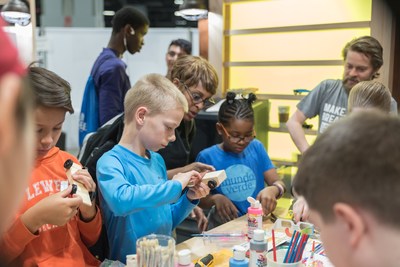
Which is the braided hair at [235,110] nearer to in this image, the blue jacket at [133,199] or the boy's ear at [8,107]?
the blue jacket at [133,199]

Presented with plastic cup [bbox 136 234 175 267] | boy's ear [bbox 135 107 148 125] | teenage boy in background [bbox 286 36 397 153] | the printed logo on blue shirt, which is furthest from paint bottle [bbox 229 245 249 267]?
teenage boy in background [bbox 286 36 397 153]

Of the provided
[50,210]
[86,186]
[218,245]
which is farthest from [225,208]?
Answer: [50,210]

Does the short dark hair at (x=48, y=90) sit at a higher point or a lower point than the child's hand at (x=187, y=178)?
higher

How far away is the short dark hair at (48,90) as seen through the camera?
1.41 metres

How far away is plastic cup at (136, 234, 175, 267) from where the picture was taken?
1.22 meters

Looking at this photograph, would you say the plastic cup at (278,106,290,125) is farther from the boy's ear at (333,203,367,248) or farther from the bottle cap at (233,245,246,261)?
the boy's ear at (333,203,367,248)

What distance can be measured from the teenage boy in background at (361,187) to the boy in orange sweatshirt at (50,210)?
875mm

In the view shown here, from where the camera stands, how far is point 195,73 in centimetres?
221

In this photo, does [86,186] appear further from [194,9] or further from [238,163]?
[194,9]

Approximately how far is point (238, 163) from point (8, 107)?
1.93 metres

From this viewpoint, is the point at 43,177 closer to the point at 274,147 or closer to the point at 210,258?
the point at 210,258

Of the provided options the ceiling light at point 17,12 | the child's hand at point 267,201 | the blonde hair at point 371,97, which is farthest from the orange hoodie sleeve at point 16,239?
the ceiling light at point 17,12

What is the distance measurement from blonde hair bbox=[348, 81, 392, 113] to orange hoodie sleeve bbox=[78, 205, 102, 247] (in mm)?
1233

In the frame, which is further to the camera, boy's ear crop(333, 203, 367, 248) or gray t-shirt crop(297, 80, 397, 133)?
gray t-shirt crop(297, 80, 397, 133)
